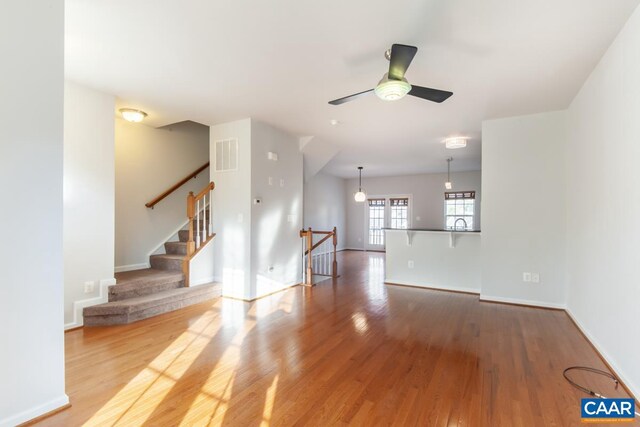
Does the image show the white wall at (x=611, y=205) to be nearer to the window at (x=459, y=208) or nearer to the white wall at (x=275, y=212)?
the white wall at (x=275, y=212)

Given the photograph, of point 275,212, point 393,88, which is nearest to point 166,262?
point 275,212

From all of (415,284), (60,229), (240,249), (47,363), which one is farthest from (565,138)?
(47,363)

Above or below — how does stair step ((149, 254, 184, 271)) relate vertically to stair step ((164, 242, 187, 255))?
below

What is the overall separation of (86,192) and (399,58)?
370 cm

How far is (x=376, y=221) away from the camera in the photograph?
1142 cm

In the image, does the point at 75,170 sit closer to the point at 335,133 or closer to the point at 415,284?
the point at 335,133

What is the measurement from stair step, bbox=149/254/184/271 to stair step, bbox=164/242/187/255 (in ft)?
0.34

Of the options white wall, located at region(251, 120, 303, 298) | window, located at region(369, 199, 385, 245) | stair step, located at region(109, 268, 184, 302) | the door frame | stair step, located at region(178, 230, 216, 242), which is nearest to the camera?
stair step, located at region(109, 268, 184, 302)

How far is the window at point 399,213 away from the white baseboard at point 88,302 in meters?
9.00

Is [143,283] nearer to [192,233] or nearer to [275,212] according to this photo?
[192,233]

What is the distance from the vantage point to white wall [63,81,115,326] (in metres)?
3.41

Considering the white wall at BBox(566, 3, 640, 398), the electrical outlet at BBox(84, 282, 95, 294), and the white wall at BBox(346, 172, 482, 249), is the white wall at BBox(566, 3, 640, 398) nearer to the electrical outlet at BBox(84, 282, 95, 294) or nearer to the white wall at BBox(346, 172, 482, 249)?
the electrical outlet at BBox(84, 282, 95, 294)

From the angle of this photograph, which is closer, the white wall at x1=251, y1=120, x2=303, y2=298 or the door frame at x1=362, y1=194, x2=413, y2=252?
the white wall at x1=251, y1=120, x2=303, y2=298

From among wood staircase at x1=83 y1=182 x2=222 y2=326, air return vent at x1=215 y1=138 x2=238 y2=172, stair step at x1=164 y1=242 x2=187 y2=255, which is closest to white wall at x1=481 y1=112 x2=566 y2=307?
air return vent at x1=215 y1=138 x2=238 y2=172
